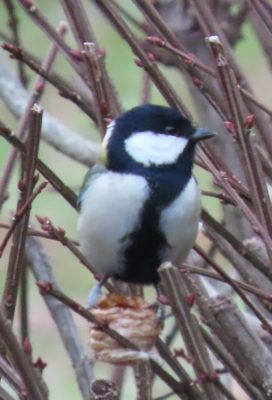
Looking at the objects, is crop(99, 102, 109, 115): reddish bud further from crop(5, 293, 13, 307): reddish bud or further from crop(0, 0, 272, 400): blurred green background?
crop(0, 0, 272, 400): blurred green background

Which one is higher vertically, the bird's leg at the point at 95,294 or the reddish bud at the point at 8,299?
the reddish bud at the point at 8,299

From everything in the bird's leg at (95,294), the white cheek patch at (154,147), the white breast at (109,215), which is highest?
Result: the white cheek patch at (154,147)

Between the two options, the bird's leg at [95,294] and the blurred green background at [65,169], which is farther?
the blurred green background at [65,169]

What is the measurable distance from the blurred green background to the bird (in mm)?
1185

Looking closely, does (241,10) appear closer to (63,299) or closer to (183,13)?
(183,13)

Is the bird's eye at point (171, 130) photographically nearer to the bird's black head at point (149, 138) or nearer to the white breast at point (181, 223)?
the bird's black head at point (149, 138)

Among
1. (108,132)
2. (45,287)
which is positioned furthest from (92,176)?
(45,287)

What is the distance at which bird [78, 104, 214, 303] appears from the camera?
1.83 metres

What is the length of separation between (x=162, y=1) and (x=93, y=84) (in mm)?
914

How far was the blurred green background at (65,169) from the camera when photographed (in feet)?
14.7

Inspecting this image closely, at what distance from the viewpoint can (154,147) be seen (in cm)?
195

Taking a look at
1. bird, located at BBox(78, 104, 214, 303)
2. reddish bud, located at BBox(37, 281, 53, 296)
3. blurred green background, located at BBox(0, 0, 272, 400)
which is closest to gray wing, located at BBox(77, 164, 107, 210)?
bird, located at BBox(78, 104, 214, 303)

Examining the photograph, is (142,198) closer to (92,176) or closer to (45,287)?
(92,176)

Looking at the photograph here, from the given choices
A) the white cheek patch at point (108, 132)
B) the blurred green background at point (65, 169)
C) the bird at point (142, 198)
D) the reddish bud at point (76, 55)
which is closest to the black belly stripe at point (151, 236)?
the bird at point (142, 198)
